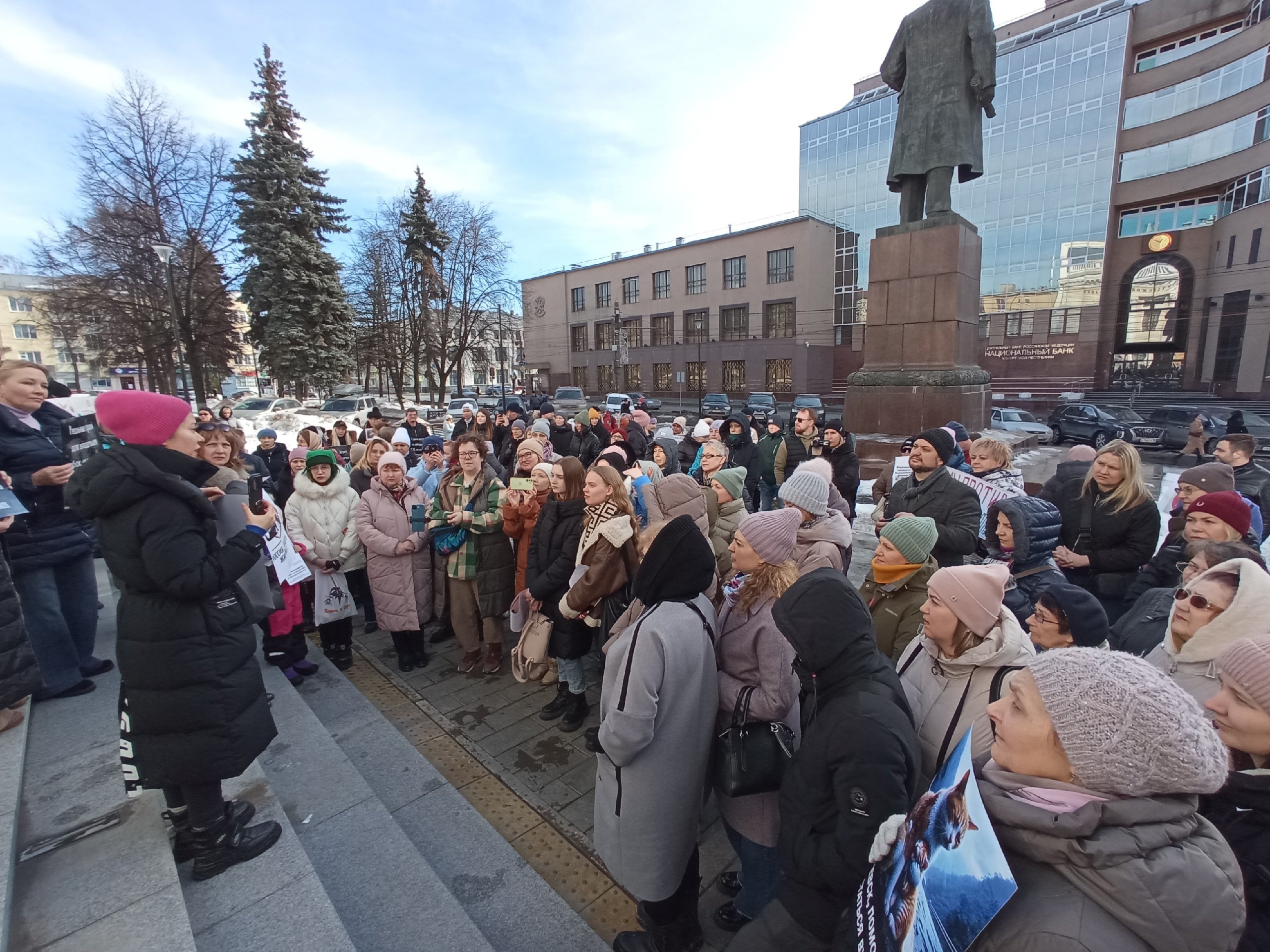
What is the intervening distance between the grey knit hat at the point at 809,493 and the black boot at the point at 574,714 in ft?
6.91

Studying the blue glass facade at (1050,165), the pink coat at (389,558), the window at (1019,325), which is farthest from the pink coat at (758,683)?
the window at (1019,325)

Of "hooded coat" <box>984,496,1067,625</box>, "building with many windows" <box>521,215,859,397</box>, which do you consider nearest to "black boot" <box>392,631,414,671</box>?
"hooded coat" <box>984,496,1067,625</box>

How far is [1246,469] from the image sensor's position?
4676 mm

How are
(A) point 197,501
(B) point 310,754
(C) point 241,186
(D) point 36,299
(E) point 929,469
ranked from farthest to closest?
(D) point 36,299 < (C) point 241,186 < (E) point 929,469 < (B) point 310,754 < (A) point 197,501

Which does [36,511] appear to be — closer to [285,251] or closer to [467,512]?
[467,512]

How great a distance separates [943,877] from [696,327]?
48898 mm

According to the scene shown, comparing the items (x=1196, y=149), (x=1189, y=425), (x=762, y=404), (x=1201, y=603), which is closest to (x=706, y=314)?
(x=762, y=404)

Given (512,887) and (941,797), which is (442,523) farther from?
(941,797)

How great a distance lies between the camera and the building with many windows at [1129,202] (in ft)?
101

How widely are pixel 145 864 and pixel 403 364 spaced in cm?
3520

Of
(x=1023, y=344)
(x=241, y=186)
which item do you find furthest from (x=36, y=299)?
(x=1023, y=344)

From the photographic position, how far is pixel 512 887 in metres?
2.65

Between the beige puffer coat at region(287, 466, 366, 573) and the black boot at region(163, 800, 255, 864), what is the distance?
240 centimetres

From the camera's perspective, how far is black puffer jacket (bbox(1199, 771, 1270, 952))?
52.0 inches
